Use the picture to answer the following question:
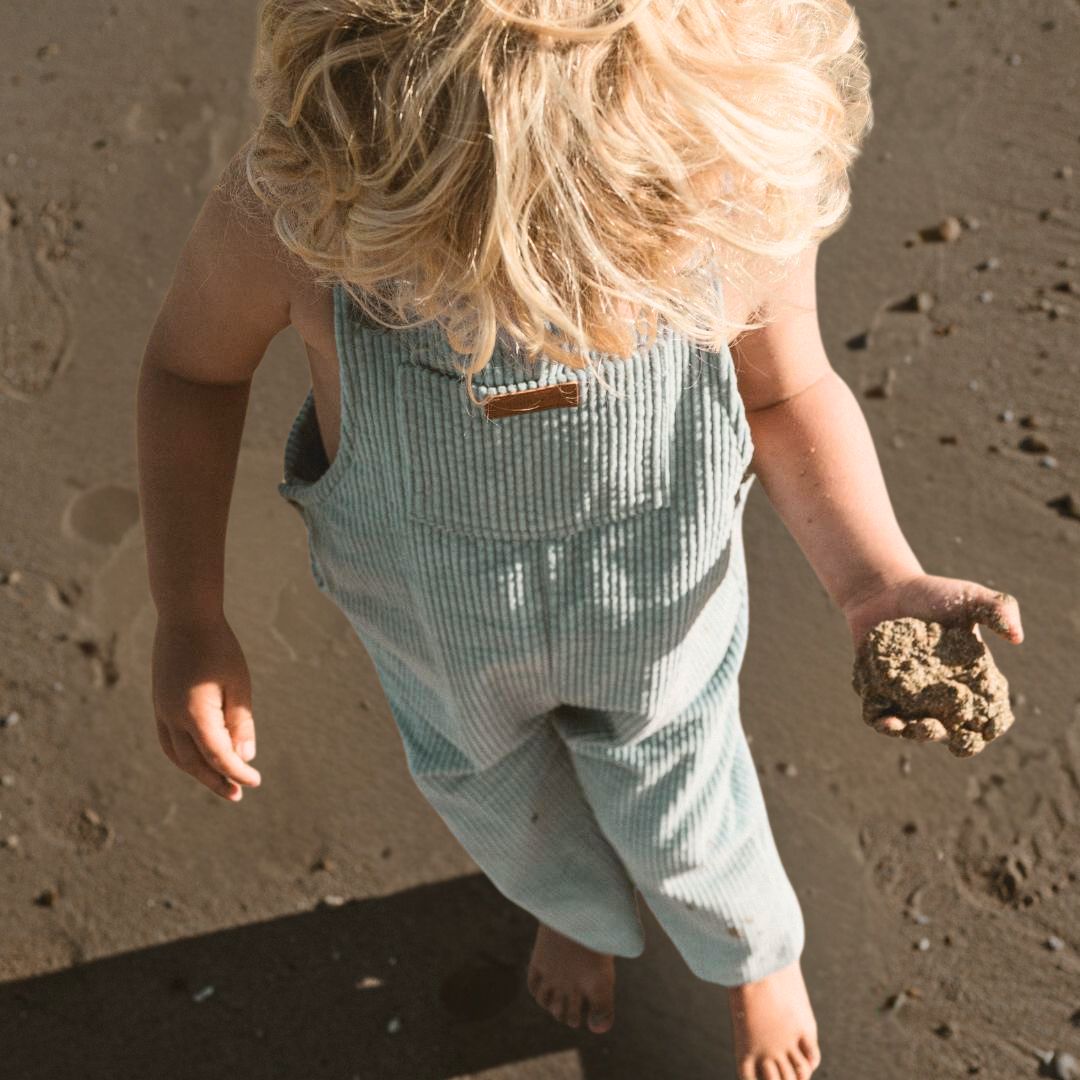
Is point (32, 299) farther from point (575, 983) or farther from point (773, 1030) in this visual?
point (773, 1030)

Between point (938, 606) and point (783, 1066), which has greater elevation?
point (938, 606)

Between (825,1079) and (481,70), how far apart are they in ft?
4.67

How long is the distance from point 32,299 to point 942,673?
177cm

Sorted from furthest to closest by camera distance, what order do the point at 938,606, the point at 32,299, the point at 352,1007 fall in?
the point at 32,299 < the point at 352,1007 < the point at 938,606

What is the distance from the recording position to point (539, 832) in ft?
4.75

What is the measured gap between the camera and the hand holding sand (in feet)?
3.30

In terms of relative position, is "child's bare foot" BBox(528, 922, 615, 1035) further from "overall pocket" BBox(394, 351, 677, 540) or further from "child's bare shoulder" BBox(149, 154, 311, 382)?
"child's bare shoulder" BBox(149, 154, 311, 382)

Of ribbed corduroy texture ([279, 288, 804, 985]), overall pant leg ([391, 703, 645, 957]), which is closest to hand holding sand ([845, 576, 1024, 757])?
ribbed corduroy texture ([279, 288, 804, 985])

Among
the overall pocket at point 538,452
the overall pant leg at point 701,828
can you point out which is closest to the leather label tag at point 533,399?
the overall pocket at point 538,452

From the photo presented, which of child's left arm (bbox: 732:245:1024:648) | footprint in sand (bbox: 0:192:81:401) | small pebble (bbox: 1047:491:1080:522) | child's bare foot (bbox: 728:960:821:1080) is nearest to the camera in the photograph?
child's left arm (bbox: 732:245:1024:648)

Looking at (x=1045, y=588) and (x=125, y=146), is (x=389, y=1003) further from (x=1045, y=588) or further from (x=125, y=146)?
(x=125, y=146)

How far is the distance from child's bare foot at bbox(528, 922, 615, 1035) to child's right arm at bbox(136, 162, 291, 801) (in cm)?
60

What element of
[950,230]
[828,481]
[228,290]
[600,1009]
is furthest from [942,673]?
[950,230]

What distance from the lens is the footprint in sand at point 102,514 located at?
1.93 m
